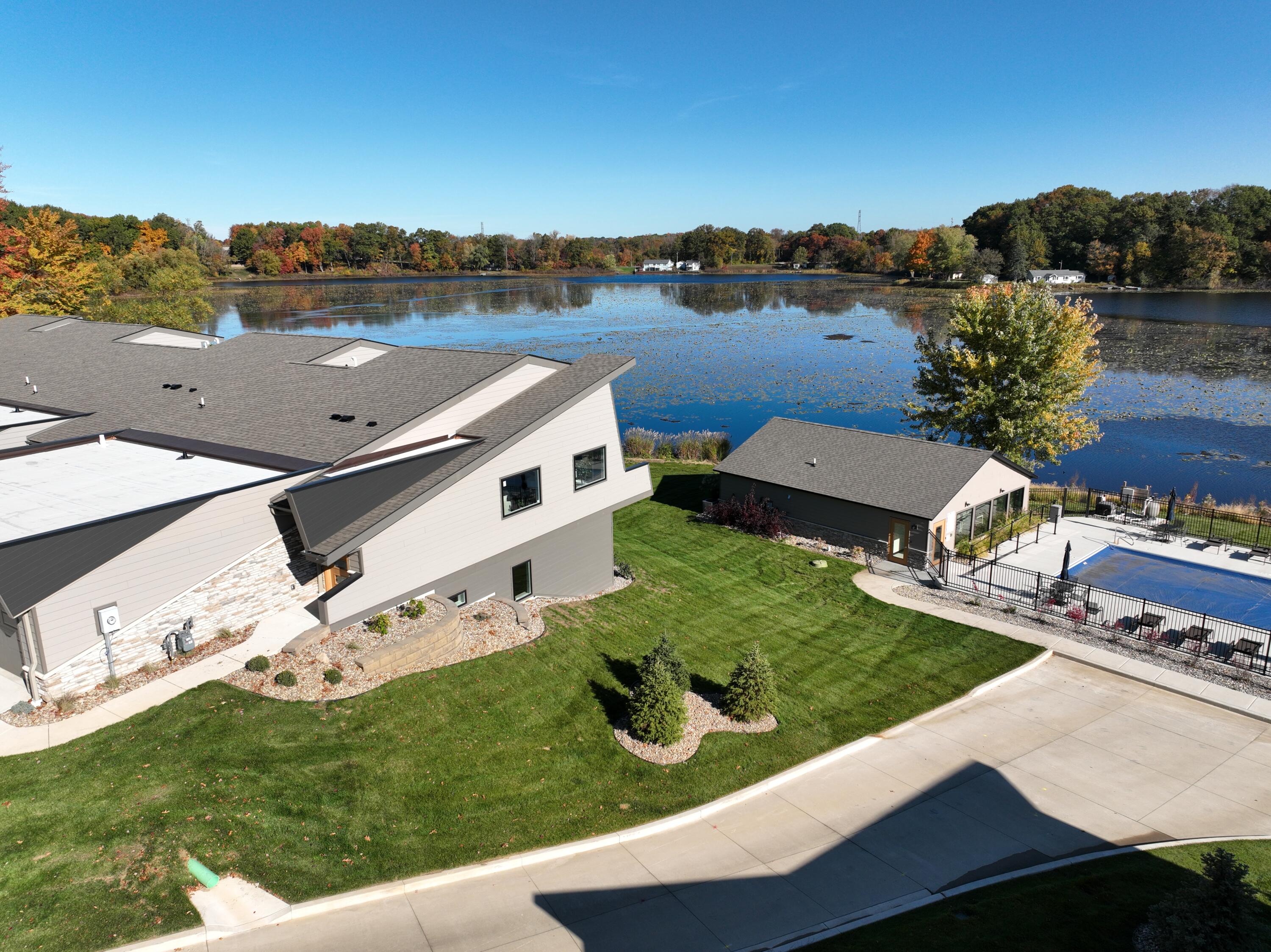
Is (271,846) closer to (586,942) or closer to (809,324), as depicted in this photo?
(586,942)

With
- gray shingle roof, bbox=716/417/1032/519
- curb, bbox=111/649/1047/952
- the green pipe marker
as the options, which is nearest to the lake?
gray shingle roof, bbox=716/417/1032/519

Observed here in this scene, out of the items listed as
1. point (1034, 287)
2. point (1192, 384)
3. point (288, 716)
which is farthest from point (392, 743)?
point (1192, 384)

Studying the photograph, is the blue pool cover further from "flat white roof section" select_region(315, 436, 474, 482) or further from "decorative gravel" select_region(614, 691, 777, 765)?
"flat white roof section" select_region(315, 436, 474, 482)

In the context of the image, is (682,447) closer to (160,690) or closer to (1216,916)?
(160,690)

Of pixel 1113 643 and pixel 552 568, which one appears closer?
pixel 1113 643

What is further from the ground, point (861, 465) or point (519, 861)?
point (861, 465)

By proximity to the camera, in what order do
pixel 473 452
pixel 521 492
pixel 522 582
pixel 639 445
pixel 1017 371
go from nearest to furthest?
pixel 473 452, pixel 521 492, pixel 522 582, pixel 1017 371, pixel 639 445

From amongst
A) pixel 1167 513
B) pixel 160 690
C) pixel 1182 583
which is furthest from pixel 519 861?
pixel 1167 513
